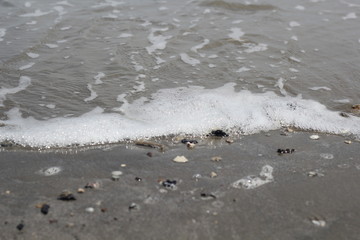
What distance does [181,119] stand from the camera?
462 centimetres

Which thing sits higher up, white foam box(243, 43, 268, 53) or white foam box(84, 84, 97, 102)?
white foam box(84, 84, 97, 102)

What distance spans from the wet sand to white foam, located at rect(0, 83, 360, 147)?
246mm

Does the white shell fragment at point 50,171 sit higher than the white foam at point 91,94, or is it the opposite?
the white foam at point 91,94

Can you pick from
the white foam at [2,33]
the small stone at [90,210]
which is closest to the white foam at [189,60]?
the white foam at [2,33]

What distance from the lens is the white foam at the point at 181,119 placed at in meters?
4.25

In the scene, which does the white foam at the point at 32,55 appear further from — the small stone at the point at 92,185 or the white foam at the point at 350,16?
the white foam at the point at 350,16

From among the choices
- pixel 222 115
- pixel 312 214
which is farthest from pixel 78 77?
pixel 312 214

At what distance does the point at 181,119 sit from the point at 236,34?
3.10m

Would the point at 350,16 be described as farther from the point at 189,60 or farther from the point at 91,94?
the point at 91,94

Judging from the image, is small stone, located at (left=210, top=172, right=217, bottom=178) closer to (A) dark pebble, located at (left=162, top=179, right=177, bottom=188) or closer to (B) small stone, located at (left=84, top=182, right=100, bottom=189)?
(A) dark pebble, located at (left=162, top=179, right=177, bottom=188)

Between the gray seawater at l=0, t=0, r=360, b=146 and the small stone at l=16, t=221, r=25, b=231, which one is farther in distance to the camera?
the gray seawater at l=0, t=0, r=360, b=146

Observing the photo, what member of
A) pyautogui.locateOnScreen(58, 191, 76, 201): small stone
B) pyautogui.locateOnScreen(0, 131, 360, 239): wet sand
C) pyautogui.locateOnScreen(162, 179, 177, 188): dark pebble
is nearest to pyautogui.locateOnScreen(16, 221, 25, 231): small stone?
pyautogui.locateOnScreen(0, 131, 360, 239): wet sand

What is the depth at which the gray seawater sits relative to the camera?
5.11m

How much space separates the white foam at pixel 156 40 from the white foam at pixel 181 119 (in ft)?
5.23
